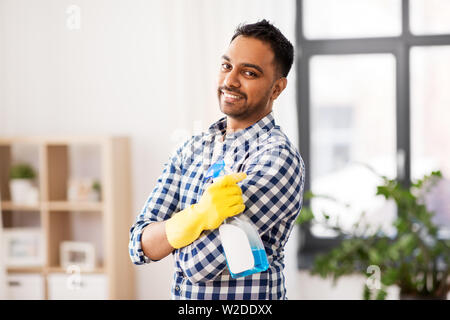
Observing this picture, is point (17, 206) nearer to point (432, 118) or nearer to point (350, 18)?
point (350, 18)

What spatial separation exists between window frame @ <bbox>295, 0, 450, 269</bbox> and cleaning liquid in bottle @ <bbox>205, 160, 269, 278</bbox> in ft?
6.30

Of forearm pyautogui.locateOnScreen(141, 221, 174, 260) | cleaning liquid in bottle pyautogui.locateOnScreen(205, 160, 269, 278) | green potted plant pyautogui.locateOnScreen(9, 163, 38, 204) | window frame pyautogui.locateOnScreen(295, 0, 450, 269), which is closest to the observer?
cleaning liquid in bottle pyautogui.locateOnScreen(205, 160, 269, 278)

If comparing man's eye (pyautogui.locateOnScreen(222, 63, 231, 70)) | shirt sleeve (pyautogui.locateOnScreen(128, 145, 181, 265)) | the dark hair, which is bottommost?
shirt sleeve (pyautogui.locateOnScreen(128, 145, 181, 265))

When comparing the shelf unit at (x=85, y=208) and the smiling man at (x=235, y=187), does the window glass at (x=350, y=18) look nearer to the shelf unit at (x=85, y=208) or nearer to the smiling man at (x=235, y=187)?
the shelf unit at (x=85, y=208)

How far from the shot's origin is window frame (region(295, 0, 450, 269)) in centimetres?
288

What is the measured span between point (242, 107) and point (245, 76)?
0.06 m

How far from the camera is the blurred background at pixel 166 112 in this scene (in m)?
2.89

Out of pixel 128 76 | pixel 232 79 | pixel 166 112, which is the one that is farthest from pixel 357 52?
pixel 232 79

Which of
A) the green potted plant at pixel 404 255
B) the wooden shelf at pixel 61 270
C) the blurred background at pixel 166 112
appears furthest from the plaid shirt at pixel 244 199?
the wooden shelf at pixel 61 270

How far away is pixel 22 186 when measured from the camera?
3.01 meters

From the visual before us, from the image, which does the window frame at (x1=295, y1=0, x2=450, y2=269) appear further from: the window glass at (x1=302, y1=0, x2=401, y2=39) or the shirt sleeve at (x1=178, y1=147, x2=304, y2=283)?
the shirt sleeve at (x1=178, y1=147, x2=304, y2=283)

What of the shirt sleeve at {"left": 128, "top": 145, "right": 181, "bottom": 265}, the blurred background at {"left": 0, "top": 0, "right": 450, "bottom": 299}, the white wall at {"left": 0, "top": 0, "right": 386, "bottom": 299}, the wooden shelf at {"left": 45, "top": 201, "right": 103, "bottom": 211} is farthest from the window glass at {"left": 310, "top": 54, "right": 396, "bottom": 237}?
the shirt sleeve at {"left": 128, "top": 145, "right": 181, "bottom": 265}

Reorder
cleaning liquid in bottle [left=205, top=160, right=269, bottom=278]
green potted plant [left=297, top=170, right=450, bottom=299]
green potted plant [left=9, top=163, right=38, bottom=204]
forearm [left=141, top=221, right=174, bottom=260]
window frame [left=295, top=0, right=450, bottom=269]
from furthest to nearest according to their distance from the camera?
green potted plant [left=9, top=163, right=38, bottom=204] < window frame [left=295, top=0, right=450, bottom=269] < green potted plant [left=297, top=170, right=450, bottom=299] < forearm [left=141, top=221, right=174, bottom=260] < cleaning liquid in bottle [left=205, top=160, right=269, bottom=278]
